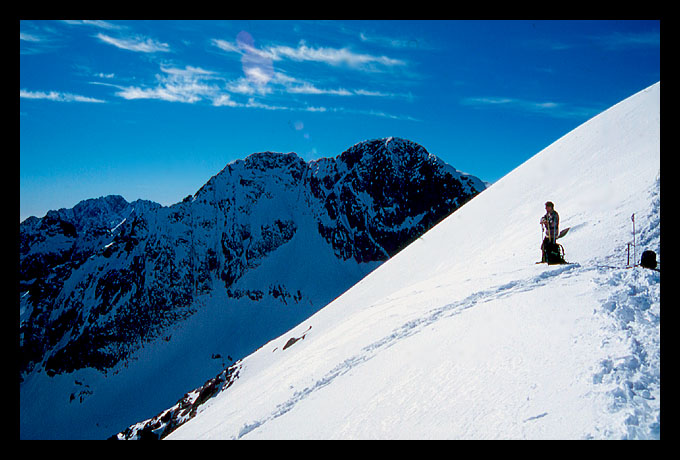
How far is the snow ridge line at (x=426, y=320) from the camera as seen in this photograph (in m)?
7.64

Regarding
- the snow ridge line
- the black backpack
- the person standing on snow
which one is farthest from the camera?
→ the person standing on snow

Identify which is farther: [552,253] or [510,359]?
[552,253]

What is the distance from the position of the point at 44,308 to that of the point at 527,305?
816 feet

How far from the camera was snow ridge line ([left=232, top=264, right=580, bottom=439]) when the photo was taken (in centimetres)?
764

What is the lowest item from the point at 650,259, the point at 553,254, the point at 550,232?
the point at 650,259

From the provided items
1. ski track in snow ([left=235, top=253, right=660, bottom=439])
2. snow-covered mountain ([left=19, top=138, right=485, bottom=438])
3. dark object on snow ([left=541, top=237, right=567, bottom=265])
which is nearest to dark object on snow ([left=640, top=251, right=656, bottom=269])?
ski track in snow ([left=235, top=253, right=660, bottom=439])

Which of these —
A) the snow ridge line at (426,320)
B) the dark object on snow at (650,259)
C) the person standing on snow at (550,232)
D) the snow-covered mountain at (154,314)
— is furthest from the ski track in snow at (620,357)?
the snow-covered mountain at (154,314)

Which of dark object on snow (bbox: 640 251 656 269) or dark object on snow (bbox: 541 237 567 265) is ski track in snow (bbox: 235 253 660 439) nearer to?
dark object on snow (bbox: 640 251 656 269)

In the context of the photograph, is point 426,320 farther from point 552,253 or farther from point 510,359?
point 552,253

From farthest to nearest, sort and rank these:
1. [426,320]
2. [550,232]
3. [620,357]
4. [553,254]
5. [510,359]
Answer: [550,232]
[553,254]
[426,320]
[510,359]
[620,357]

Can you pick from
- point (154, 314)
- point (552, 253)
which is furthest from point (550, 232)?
point (154, 314)

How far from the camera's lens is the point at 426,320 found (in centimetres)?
845

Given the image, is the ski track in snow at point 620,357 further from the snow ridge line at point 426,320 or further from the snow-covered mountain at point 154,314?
the snow-covered mountain at point 154,314
